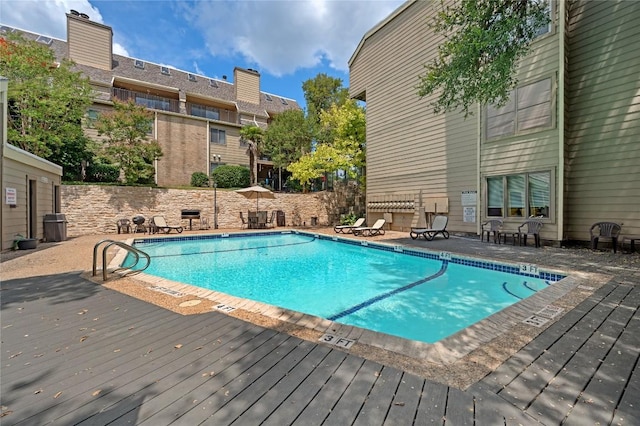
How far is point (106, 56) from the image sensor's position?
19938mm

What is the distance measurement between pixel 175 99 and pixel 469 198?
21442 mm

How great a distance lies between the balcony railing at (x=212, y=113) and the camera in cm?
2216

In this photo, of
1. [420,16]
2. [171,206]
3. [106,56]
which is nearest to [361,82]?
[420,16]

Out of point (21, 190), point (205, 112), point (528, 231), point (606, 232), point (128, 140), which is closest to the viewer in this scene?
point (606, 232)

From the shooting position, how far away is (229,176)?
19766 millimetres

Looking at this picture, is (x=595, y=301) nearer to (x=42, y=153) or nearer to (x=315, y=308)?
(x=315, y=308)

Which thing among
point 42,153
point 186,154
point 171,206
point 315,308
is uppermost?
point 186,154

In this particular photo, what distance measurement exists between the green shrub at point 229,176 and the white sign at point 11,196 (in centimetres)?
1155

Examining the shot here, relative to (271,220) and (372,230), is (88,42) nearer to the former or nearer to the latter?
(271,220)

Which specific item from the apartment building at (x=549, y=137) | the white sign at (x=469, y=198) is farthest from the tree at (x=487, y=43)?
the white sign at (x=469, y=198)

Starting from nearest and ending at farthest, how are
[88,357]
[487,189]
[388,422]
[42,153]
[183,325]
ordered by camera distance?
[388,422] → [88,357] → [183,325] → [487,189] → [42,153]

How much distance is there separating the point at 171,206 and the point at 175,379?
14.6 metres

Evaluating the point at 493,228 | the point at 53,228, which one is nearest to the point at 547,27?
the point at 493,228

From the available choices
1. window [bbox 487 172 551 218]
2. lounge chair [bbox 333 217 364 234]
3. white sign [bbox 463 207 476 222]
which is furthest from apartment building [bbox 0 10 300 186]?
window [bbox 487 172 551 218]
